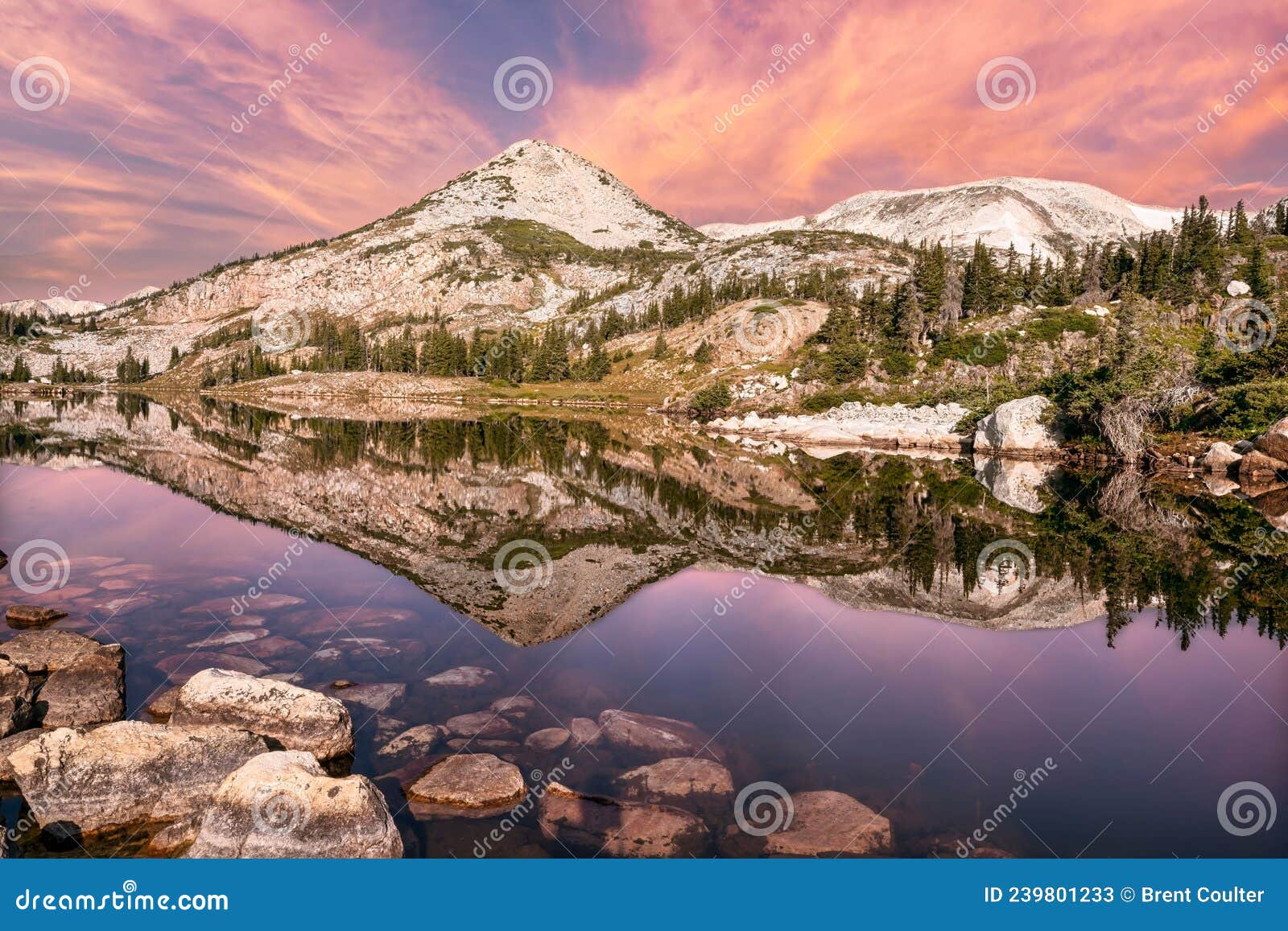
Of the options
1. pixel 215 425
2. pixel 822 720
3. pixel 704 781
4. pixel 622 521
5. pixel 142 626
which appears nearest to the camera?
pixel 704 781

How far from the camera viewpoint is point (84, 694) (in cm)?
1427

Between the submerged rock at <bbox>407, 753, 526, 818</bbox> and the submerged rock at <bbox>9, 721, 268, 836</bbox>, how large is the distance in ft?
10.2

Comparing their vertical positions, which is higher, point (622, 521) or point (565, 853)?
point (622, 521)

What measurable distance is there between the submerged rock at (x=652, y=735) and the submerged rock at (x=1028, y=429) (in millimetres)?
67242

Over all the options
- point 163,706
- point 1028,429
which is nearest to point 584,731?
point 163,706

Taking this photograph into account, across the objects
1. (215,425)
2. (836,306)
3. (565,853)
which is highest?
(836,306)

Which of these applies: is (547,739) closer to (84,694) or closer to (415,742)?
(415,742)

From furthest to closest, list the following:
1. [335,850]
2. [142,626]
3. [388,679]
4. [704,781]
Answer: [142,626], [388,679], [704,781], [335,850]

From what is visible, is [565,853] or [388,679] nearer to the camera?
[565,853]

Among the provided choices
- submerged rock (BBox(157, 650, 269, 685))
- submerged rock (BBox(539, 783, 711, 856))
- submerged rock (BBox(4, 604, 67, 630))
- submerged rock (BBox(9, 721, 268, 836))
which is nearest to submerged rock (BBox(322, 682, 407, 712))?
submerged rock (BBox(157, 650, 269, 685))

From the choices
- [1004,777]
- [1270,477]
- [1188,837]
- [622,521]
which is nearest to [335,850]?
[1004,777]

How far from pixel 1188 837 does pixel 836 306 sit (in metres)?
126

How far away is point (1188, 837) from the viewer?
1080 centimetres

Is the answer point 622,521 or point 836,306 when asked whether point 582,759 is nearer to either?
point 622,521
